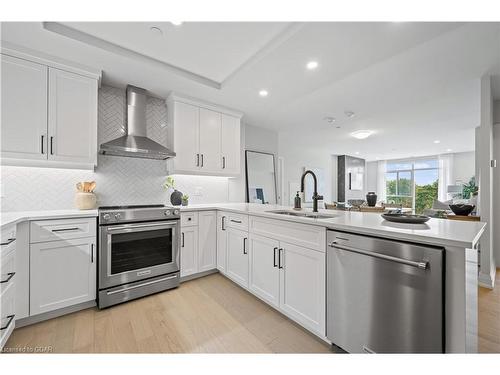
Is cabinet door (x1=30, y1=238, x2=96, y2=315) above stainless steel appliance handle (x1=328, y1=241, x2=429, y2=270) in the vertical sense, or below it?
below

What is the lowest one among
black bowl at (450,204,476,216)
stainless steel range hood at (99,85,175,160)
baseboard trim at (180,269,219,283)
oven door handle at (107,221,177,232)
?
baseboard trim at (180,269,219,283)

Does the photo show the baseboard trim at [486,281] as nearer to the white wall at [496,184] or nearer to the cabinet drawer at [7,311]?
the white wall at [496,184]

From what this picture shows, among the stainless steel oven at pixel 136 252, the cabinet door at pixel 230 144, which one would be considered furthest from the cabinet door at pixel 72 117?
the cabinet door at pixel 230 144

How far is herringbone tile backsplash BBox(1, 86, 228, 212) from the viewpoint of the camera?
7.03 feet

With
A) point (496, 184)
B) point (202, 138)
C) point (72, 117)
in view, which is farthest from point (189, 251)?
point (496, 184)

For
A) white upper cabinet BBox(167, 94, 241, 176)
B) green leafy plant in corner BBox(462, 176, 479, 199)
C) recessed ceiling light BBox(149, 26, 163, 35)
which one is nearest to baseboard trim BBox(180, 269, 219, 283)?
white upper cabinet BBox(167, 94, 241, 176)

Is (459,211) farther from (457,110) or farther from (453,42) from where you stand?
(453,42)

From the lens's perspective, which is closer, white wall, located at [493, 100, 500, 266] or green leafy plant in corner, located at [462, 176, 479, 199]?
white wall, located at [493, 100, 500, 266]

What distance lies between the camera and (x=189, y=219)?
2596 millimetres

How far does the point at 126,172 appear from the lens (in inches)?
108

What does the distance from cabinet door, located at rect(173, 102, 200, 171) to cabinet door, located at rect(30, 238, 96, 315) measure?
138 cm

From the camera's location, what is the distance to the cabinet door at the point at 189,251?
255 centimetres

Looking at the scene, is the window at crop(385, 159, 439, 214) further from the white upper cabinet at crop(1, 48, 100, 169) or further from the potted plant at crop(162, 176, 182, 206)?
the white upper cabinet at crop(1, 48, 100, 169)
